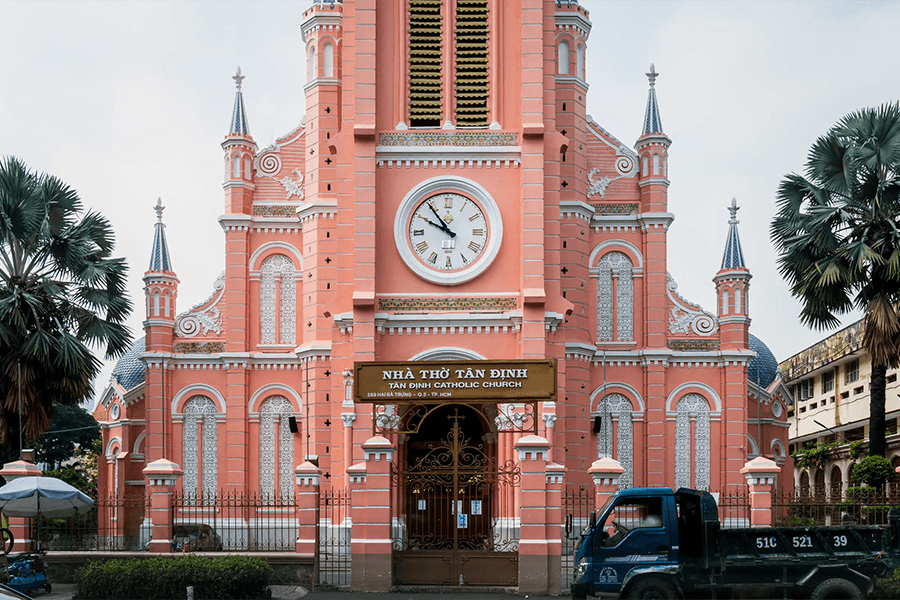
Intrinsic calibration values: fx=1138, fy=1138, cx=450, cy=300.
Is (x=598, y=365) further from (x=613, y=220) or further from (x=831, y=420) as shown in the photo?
(x=831, y=420)

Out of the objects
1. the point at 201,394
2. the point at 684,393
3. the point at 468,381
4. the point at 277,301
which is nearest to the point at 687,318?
the point at 684,393

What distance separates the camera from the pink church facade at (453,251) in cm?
3120

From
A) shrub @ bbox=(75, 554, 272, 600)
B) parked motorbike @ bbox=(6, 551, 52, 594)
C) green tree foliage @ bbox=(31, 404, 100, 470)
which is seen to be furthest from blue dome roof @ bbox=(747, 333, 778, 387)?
green tree foliage @ bbox=(31, 404, 100, 470)

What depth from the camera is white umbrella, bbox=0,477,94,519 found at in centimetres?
2411

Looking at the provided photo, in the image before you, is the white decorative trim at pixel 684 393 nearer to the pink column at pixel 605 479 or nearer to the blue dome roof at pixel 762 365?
the blue dome roof at pixel 762 365

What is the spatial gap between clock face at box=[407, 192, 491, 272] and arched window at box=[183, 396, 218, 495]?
12333 millimetres

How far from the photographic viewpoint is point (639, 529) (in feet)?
66.5

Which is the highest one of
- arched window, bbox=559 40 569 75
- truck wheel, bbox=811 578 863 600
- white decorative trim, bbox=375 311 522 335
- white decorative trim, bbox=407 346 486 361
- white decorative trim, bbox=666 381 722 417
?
arched window, bbox=559 40 569 75

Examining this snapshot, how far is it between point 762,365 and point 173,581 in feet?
106

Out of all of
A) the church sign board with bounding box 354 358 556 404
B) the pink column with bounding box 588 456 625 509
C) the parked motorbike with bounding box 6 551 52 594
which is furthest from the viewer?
the pink column with bounding box 588 456 625 509

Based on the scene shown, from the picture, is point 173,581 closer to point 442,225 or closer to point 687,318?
point 442,225

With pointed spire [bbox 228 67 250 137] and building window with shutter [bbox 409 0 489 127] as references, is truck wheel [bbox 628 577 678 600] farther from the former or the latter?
pointed spire [bbox 228 67 250 137]

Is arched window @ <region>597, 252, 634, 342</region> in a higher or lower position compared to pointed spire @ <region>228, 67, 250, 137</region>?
lower

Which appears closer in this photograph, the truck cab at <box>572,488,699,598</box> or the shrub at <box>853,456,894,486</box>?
the truck cab at <box>572,488,699,598</box>
